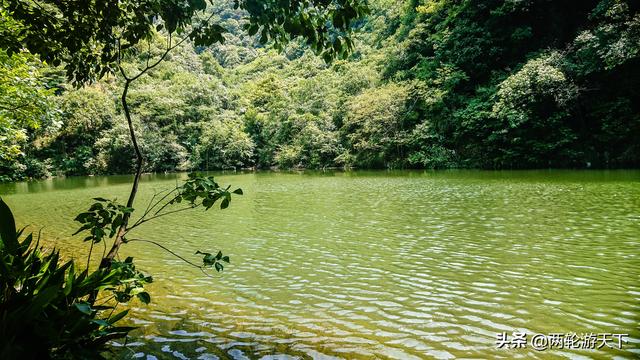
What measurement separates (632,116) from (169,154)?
48133 mm

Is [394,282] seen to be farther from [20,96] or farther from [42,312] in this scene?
[20,96]

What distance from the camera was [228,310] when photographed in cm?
538

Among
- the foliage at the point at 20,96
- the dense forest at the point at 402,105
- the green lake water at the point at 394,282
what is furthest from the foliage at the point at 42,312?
the foliage at the point at 20,96

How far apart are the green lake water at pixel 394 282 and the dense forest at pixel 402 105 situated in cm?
323

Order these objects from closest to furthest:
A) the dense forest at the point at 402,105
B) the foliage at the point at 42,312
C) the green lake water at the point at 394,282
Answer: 1. the foliage at the point at 42,312
2. the green lake water at the point at 394,282
3. the dense forest at the point at 402,105

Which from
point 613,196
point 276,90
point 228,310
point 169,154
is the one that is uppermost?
point 276,90

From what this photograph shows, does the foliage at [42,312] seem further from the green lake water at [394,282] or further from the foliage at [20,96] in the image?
the foliage at [20,96]

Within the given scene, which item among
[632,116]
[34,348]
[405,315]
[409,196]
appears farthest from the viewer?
[632,116]

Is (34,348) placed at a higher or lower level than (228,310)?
higher

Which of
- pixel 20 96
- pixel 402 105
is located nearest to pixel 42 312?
pixel 20 96

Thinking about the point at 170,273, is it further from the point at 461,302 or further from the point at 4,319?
the point at 4,319

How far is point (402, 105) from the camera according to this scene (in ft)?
123

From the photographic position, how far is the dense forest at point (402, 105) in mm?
23884

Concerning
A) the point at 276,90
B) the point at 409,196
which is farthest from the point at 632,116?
the point at 276,90
